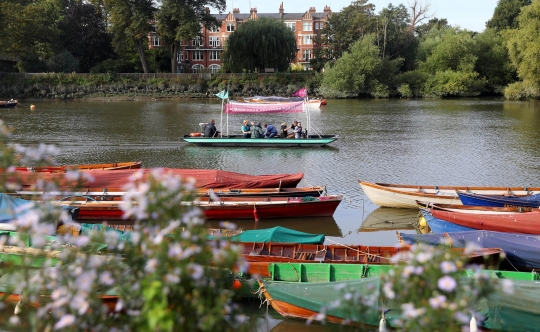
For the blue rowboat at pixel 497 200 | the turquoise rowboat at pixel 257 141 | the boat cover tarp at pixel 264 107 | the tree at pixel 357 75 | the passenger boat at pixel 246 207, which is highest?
the tree at pixel 357 75

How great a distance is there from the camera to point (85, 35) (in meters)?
86.8

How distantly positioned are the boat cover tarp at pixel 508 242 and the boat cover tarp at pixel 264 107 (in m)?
21.0

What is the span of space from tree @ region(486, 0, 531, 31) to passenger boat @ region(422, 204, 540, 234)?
90667mm

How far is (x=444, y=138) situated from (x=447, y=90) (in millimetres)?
39762

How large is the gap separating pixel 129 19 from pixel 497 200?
216ft

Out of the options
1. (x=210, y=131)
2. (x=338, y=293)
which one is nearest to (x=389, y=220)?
(x=338, y=293)

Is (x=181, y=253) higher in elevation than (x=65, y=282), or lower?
higher

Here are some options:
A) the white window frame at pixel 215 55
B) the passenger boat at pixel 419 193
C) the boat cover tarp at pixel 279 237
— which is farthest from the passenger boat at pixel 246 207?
the white window frame at pixel 215 55

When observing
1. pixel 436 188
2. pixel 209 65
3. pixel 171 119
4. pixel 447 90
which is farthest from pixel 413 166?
pixel 209 65

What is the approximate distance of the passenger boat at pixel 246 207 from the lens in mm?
19969

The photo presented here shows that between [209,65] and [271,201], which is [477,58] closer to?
[209,65]

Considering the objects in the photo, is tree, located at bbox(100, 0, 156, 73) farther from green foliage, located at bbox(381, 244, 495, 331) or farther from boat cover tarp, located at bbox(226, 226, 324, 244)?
green foliage, located at bbox(381, 244, 495, 331)

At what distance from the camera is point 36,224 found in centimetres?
402

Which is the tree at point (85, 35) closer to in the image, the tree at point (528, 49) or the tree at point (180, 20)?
the tree at point (180, 20)
